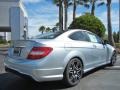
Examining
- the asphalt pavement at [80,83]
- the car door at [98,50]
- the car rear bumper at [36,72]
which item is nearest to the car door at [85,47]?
the car door at [98,50]

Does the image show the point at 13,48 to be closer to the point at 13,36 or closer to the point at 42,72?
the point at 42,72

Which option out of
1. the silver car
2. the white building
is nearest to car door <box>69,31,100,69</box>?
the silver car

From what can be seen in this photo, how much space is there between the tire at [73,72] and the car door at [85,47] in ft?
1.09

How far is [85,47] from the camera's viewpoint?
332 inches

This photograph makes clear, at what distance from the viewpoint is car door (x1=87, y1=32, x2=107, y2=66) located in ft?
29.6

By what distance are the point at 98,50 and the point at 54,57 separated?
2.38m

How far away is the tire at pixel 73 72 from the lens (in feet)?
24.9

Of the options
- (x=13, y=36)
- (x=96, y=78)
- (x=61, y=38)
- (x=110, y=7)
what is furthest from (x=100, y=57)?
(x=13, y=36)

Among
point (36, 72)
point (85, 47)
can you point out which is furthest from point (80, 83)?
point (36, 72)

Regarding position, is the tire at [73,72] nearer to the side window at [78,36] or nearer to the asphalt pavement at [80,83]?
the asphalt pavement at [80,83]

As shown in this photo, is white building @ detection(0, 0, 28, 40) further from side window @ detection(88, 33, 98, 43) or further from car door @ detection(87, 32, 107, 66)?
side window @ detection(88, 33, 98, 43)

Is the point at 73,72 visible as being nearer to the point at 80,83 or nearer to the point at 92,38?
the point at 80,83

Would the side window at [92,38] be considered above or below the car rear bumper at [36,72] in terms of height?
above

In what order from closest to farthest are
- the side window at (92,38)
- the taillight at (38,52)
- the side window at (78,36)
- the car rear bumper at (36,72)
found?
the car rear bumper at (36,72)
the taillight at (38,52)
the side window at (78,36)
the side window at (92,38)
